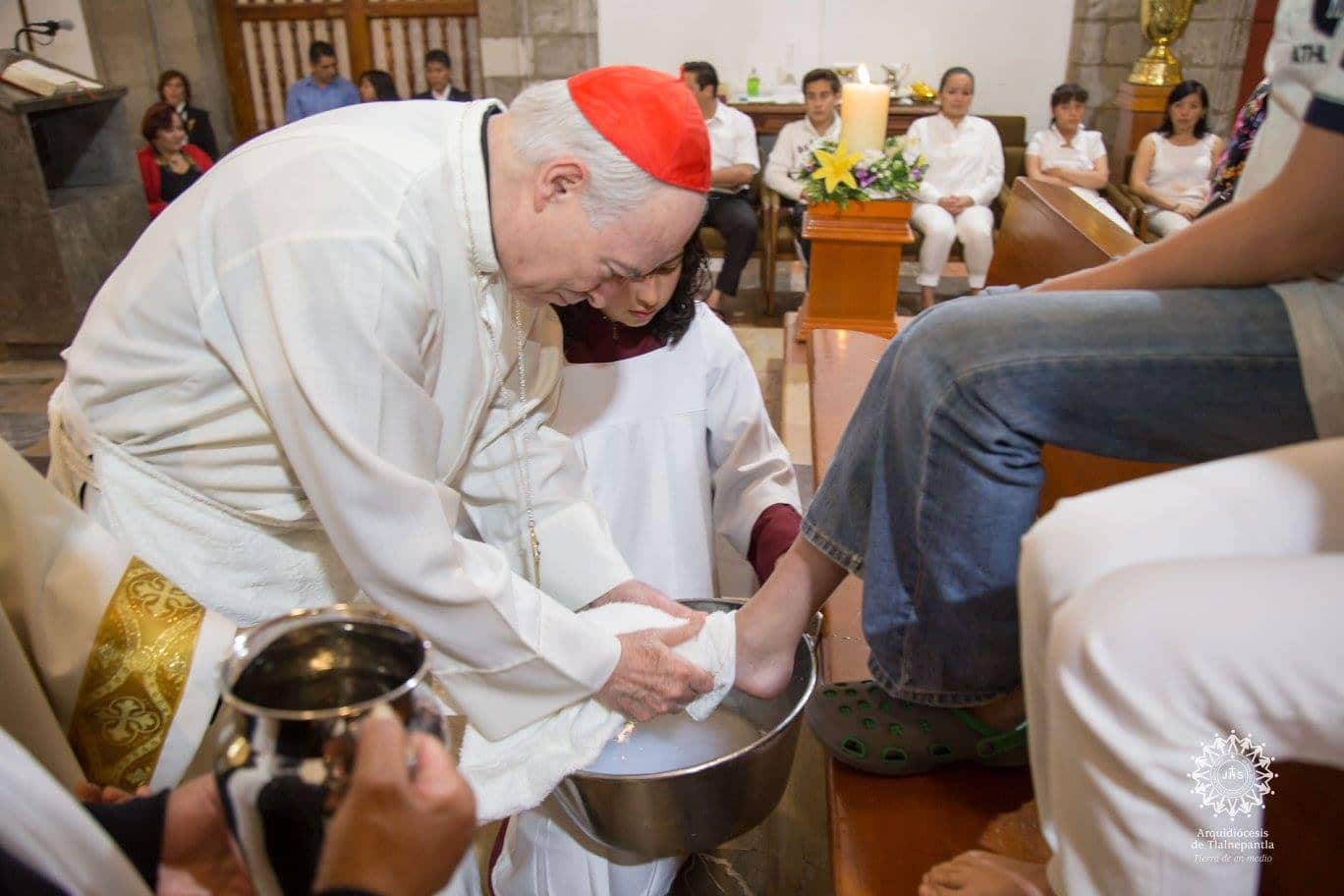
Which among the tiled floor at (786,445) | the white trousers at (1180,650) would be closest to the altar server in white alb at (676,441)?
the tiled floor at (786,445)

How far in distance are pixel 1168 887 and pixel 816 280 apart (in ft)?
12.8

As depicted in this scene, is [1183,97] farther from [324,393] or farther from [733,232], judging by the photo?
[324,393]

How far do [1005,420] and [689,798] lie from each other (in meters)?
0.72

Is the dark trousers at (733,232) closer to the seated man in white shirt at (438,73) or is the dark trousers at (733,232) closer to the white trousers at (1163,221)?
the white trousers at (1163,221)

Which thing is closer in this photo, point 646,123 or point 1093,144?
point 646,123

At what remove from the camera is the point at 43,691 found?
1295mm

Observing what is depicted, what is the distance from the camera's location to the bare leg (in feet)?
4.87

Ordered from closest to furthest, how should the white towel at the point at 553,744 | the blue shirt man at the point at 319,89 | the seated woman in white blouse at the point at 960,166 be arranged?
the white towel at the point at 553,744, the seated woman in white blouse at the point at 960,166, the blue shirt man at the point at 319,89

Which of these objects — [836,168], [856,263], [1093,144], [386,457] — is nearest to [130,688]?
[386,457]

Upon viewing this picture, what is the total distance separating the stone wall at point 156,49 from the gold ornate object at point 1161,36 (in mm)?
7839

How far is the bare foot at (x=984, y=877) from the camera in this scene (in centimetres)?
115

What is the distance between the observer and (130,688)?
136 centimetres

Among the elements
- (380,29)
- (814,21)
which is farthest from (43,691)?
(380,29)

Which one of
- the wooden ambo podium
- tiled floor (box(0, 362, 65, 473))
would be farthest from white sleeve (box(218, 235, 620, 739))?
tiled floor (box(0, 362, 65, 473))
